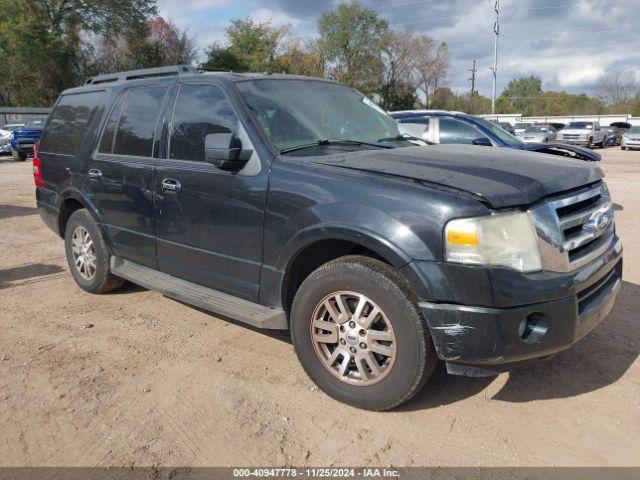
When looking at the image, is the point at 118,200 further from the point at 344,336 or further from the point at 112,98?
the point at 344,336

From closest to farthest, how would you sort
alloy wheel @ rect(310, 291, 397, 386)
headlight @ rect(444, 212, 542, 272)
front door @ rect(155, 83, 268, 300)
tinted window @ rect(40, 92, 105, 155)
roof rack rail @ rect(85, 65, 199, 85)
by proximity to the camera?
headlight @ rect(444, 212, 542, 272) < alloy wheel @ rect(310, 291, 397, 386) < front door @ rect(155, 83, 268, 300) < roof rack rail @ rect(85, 65, 199, 85) < tinted window @ rect(40, 92, 105, 155)

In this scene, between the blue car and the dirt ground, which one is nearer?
the dirt ground

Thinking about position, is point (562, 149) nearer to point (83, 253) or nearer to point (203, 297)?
point (203, 297)

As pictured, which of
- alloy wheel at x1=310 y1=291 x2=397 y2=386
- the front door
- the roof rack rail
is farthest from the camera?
the roof rack rail

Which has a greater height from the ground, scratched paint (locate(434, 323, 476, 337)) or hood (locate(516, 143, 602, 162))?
hood (locate(516, 143, 602, 162))

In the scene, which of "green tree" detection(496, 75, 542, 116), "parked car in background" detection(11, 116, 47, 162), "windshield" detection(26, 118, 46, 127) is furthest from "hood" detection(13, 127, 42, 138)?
"green tree" detection(496, 75, 542, 116)

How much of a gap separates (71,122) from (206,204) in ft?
7.96

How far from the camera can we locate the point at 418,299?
9.40 feet

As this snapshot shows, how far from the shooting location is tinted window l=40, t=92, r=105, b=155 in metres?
5.10

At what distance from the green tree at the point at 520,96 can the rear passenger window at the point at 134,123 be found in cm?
8708

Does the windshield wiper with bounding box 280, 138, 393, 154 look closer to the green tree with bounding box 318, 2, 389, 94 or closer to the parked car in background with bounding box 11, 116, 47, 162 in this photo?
the parked car in background with bounding box 11, 116, 47, 162

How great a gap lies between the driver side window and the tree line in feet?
98.1

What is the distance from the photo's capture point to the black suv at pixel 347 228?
2744mm

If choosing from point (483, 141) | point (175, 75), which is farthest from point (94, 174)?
point (483, 141)
